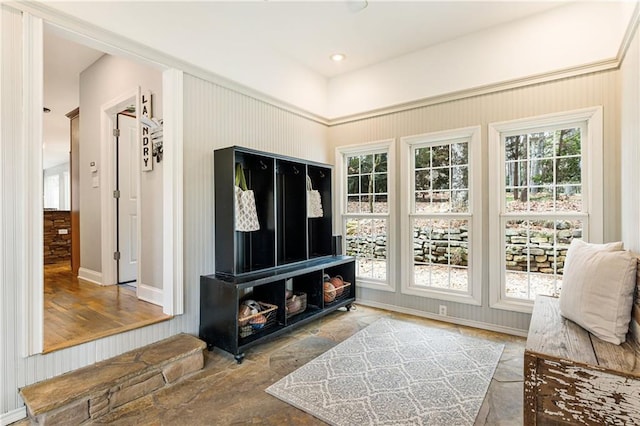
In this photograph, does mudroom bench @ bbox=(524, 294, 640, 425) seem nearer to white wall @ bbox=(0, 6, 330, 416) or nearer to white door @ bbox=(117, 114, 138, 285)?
white wall @ bbox=(0, 6, 330, 416)

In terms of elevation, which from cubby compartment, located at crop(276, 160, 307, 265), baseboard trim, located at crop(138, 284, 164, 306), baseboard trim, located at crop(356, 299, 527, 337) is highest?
cubby compartment, located at crop(276, 160, 307, 265)

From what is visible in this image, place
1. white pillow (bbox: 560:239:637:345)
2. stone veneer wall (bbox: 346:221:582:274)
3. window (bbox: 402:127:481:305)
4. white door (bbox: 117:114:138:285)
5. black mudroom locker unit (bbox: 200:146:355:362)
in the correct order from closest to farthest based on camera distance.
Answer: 1. white pillow (bbox: 560:239:637:345)
2. black mudroom locker unit (bbox: 200:146:355:362)
3. stone veneer wall (bbox: 346:221:582:274)
4. window (bbox: 402:127:481:305)
5. white door (bbox: 117:114:138:285)

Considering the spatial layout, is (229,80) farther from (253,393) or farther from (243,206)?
(253,393)

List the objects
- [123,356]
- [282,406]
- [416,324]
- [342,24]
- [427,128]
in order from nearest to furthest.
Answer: [282,406] < [123,356] < [342,24] < [416,324] < [427,128]

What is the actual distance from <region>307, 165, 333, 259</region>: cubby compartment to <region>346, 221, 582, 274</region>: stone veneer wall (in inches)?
A: 29.8

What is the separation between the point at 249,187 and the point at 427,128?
2.12m

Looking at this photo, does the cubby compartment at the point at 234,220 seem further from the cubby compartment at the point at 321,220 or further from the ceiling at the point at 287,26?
the ceiling at the point at 287,26

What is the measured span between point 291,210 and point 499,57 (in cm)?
270

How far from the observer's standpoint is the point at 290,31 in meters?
3.31

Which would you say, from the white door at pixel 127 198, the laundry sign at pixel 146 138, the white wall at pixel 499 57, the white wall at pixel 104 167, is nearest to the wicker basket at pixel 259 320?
the white wall at pixel 104 167

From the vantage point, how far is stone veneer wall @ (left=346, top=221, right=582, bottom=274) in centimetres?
300

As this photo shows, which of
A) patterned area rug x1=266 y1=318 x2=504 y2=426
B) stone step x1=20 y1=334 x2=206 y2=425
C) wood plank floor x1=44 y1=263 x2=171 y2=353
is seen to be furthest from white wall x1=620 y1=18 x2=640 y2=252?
wood plank floor x1=44 y1=263 x2=171 y2=353

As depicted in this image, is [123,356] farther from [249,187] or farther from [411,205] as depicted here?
[411,205]

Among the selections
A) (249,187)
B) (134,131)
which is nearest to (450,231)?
(249,187)
